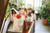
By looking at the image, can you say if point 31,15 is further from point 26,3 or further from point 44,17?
point 26,3

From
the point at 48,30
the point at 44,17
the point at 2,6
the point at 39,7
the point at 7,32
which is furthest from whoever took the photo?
the point at 39,7

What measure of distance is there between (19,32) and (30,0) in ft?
5.86

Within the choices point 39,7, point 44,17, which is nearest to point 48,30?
point 44,17

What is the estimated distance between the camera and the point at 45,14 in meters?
3.00

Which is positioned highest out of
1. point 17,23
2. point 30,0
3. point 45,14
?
point 30,0

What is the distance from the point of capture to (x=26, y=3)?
354cm

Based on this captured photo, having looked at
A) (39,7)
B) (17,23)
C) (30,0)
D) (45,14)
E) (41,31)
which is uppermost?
(30,0)

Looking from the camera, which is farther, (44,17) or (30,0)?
(30,0)

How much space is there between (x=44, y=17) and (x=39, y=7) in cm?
71

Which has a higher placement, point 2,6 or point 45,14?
point 2,6

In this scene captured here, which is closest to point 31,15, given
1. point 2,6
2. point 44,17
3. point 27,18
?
point 27,18

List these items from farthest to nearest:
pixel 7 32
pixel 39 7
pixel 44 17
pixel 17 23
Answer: pixel 39 7 < pixel 44 17 < pixel 7 32 < pixel 17 23

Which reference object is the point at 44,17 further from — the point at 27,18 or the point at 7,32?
the point at 7,32

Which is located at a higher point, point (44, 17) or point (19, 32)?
point (44, 17)
